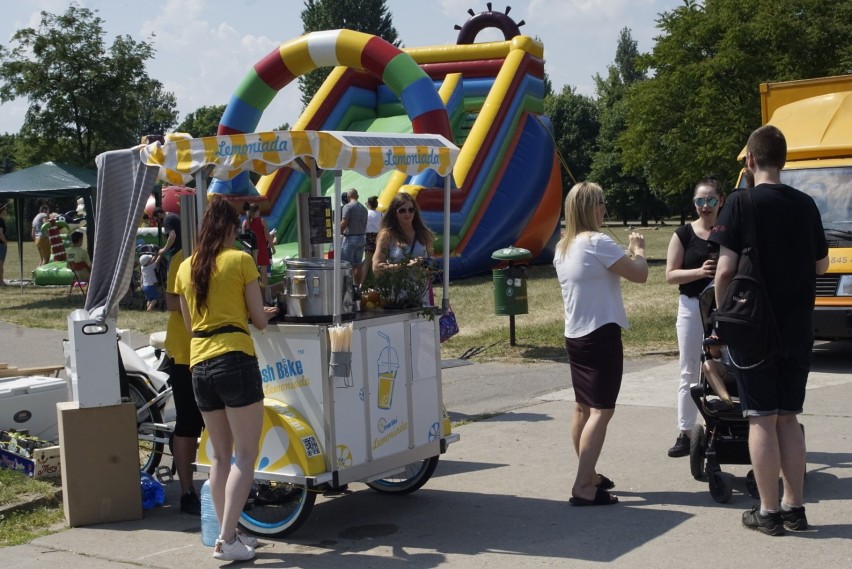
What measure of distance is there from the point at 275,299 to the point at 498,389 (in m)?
4.58

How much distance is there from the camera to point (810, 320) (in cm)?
559

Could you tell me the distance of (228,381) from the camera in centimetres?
534

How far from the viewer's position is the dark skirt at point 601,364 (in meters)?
6.16

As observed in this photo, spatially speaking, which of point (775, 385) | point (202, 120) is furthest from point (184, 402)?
point (202, 120)

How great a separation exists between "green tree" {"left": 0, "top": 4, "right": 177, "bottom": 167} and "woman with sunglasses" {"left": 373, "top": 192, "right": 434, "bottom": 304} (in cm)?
2287

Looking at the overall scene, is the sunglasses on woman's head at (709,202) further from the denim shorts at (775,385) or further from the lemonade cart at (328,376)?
the lemonade cart at (328,376)

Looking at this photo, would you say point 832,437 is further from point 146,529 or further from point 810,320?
point 146,529

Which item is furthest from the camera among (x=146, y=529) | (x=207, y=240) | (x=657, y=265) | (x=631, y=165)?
(x=631, y=165)

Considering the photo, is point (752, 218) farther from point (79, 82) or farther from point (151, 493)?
point (79, 82)

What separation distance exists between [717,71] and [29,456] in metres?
29.9

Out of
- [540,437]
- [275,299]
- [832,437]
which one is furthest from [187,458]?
[832,437]

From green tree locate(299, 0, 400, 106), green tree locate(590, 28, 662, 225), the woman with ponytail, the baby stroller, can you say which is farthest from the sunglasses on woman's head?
green tree locate(299, 0, 400, 106)

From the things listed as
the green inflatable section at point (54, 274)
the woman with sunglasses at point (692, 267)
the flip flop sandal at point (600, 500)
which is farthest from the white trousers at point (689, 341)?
the green inflatable section at point (54, 274)

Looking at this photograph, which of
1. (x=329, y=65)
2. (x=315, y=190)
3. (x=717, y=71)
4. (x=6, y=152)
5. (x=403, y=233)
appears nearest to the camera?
(x=315, y=190)
